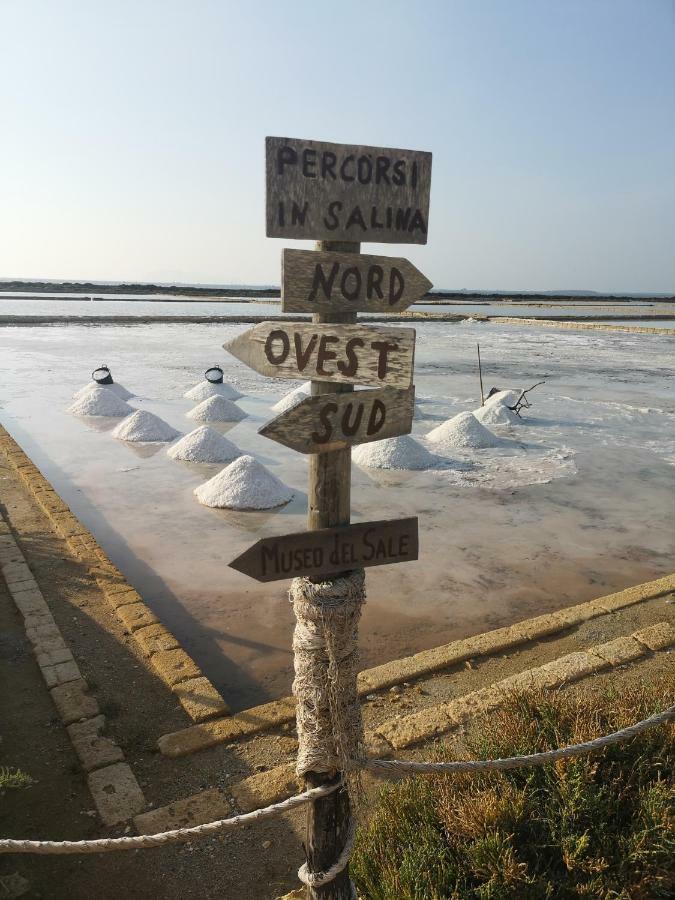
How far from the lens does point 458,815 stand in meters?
2.74

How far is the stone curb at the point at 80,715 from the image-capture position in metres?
3.33

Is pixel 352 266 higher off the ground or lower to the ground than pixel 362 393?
higher

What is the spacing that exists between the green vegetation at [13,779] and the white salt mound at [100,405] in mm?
11073

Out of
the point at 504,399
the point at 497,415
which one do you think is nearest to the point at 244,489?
the point at 497,415

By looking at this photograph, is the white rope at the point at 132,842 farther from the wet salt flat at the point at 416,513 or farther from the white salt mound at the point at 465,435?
the white salt mound at the point at 465,435

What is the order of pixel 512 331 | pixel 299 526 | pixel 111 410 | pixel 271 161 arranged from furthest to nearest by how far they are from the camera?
1. pixel 512 331
2. pixel 111 410
3. pixel 299 526
4. pixel 271 161

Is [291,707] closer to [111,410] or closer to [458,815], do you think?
[458,815]

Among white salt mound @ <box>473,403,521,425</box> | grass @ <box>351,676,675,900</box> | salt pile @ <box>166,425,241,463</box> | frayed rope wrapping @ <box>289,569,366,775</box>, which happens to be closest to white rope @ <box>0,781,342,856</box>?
frayed rope wrapping @ <box>289,569,366,775</box>

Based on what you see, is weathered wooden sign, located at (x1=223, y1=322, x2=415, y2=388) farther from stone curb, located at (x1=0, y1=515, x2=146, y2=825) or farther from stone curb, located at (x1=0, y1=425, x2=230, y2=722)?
stone curb, located at (x1=0, y1=425, x2=230, y2=722)

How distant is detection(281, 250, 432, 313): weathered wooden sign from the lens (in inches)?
82.1

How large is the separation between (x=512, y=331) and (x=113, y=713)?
131ft

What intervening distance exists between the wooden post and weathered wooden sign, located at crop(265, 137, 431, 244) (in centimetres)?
9

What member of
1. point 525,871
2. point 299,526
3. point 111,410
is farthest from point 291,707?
point 111,410

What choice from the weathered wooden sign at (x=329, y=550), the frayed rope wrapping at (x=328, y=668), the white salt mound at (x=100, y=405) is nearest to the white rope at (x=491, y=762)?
the frayed rope wrapping at (x=328, y=668)
